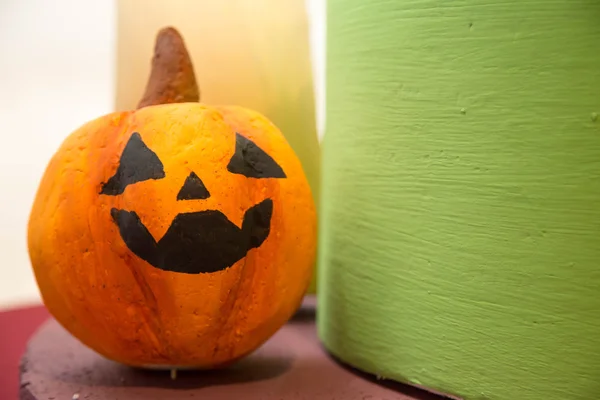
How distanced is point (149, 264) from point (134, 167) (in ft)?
0.28

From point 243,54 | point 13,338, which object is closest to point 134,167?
point 243,54

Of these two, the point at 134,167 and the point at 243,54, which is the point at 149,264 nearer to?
the point at 134,167

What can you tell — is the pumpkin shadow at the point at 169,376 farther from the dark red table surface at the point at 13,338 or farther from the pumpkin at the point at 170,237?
the dark red table surface at the point at 13,338

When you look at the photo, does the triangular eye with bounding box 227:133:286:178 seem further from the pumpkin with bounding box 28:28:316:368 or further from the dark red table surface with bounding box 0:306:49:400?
the dark red table surface with bounding box 0:306:49:400

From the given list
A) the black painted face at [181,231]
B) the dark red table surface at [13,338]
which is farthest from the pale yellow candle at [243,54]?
the dark red table surface at [13,338]

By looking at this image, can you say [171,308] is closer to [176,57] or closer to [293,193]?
[293,193]

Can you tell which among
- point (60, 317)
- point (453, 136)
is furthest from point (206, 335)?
point (453, 136)

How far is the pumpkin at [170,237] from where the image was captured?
0.55 meters

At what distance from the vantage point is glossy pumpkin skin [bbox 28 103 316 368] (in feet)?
1.83

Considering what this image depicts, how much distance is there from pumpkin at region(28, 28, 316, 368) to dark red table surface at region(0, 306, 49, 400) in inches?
14.5

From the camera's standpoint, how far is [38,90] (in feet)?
3.59

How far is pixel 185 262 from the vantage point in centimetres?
55

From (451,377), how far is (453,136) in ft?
0.70

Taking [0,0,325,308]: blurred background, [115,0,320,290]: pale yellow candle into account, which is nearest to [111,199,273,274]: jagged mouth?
[115,0,320,290]: pale yellow candle
